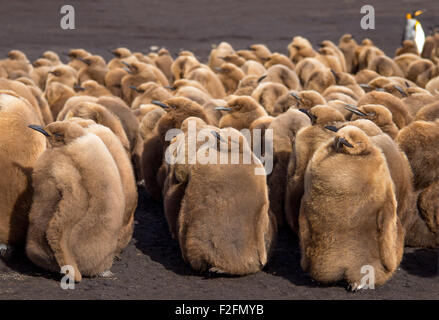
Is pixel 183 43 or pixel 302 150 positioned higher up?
pixel 183 43

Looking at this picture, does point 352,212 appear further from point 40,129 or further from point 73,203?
point 40,129

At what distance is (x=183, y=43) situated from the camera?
67.9 feet

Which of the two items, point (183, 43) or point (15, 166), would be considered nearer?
point (15, 166)

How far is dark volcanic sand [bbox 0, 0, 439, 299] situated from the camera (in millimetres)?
3752

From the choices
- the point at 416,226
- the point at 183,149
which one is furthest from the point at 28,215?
the point at 416,226

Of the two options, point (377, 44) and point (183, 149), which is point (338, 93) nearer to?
point (183, 149)

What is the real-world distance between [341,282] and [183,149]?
1270 mm

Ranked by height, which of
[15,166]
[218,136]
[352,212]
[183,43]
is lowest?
[352,212]

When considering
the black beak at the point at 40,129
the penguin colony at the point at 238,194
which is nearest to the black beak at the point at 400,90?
the penguin colony at the point at 238,194

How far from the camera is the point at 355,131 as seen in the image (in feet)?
12.1

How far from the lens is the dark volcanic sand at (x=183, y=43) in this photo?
148 inches

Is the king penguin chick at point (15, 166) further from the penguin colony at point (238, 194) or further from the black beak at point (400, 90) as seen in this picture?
the black beak at point (400, 90)

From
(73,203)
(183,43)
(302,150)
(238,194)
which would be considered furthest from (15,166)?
(183,43)

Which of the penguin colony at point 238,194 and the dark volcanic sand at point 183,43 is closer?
the penguin colony at point 238,194
